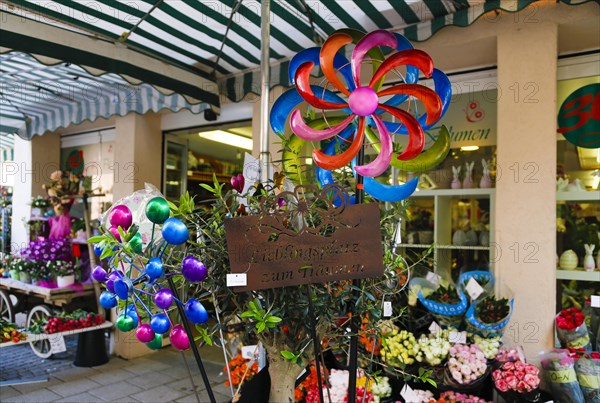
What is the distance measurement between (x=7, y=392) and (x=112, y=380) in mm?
938

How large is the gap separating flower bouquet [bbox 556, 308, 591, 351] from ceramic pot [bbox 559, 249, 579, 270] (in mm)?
436

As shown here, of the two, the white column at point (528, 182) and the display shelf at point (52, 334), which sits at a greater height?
the white column at point (528, 182)

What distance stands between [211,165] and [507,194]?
434cm

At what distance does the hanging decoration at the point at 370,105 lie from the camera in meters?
1.57

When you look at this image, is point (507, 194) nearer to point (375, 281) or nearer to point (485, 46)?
point (485, 46)

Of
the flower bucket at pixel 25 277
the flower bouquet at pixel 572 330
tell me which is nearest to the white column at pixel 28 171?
the flower bucket at pixel 25 277

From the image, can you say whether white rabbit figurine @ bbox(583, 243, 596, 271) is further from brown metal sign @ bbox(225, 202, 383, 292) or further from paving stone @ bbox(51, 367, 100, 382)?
paving stone @ bbox(51, 367, 100, 382)

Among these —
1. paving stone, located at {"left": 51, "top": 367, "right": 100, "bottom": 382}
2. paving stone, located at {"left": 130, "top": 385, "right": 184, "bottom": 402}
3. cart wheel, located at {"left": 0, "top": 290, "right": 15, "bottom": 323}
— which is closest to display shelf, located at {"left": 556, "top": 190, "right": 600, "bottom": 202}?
paving stone, located at {"left": 130, "top": 385, "right": 184, "bottom": 402}

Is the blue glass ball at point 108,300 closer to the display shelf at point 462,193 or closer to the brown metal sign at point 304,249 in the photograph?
the brown metal sign at point 304,249

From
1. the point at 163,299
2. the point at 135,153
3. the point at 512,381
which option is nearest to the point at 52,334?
the point at 135,153

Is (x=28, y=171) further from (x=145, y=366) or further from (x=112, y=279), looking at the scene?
(x=112, y=279)

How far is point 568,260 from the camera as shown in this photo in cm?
341

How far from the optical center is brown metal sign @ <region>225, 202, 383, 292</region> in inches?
57.0

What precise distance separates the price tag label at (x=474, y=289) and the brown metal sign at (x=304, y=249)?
1.98 m
